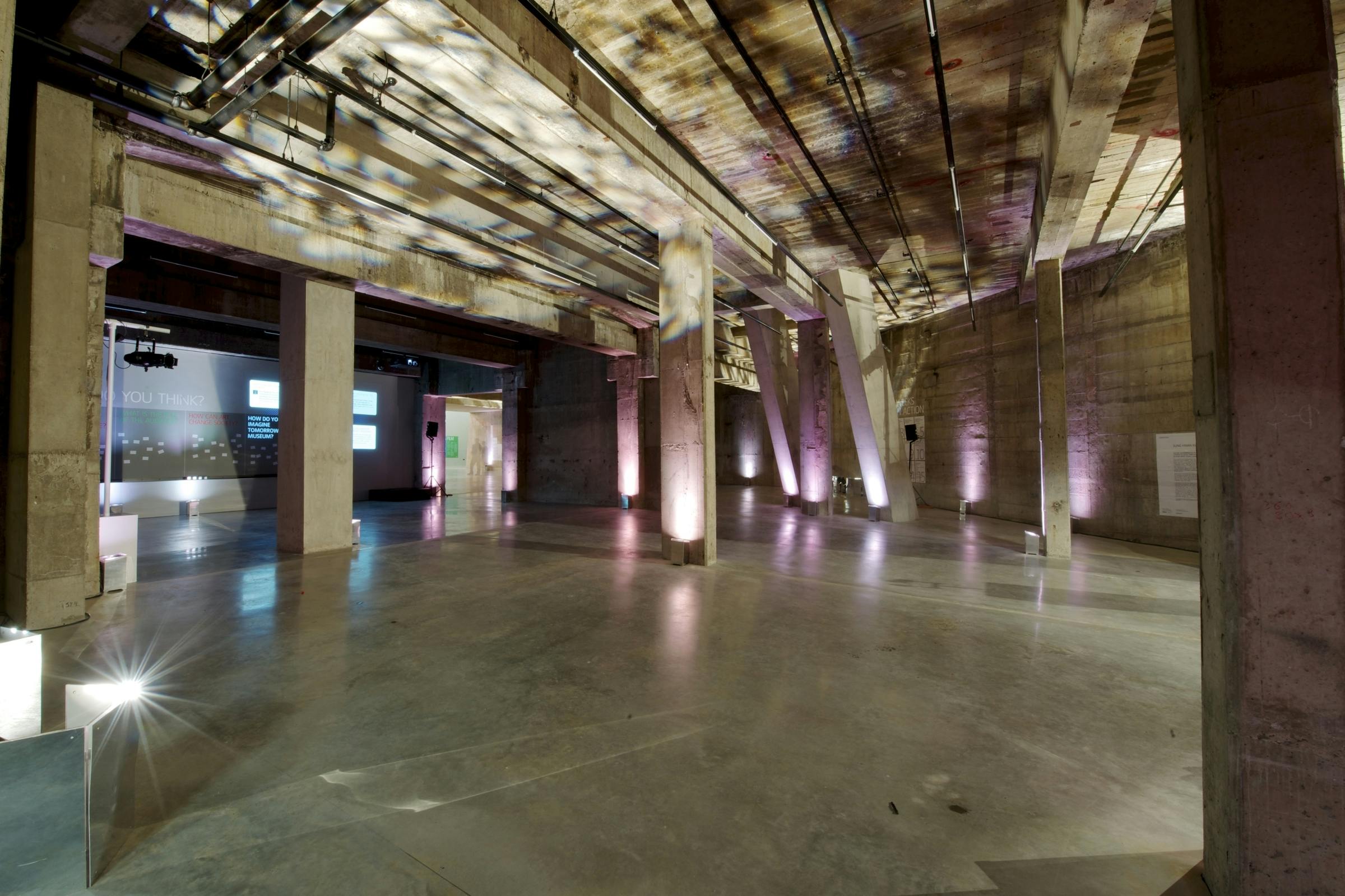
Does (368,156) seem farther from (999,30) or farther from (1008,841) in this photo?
(1008,841)

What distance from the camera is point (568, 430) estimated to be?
660 inches

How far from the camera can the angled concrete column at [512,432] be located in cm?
1739

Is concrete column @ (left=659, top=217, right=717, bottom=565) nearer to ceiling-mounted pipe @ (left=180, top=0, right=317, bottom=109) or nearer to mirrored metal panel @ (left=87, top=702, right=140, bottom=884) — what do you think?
ceiling-mounted pipe @ (left=180, top=0, right=317, bottom=109)

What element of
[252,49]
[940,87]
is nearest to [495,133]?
[252,49]

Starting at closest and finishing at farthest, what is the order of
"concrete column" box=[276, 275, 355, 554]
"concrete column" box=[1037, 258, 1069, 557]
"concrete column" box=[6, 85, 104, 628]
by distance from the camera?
"concrete column" box=[6, 85, 104, 628], "concrete column" box=[1037, 258, 1069, 557], "concrete column" box=[276, 275, 355, 554]

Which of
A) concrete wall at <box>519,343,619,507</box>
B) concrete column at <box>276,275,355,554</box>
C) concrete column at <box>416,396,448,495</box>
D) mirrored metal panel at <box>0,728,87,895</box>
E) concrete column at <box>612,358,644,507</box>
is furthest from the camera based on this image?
concrete column at <box>416,396,448,495</box>

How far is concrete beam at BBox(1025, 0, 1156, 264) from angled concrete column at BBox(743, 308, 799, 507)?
24.4 feet

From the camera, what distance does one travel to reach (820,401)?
13391mm

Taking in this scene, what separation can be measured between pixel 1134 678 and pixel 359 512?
15.4m

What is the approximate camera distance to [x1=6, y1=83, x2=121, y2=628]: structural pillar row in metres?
4.63

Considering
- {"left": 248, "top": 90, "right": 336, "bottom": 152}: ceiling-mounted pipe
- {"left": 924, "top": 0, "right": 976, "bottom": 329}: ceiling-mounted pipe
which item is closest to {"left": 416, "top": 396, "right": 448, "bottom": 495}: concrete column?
{"left": 248, "top": 90, "right": 336, "bottom": 152}: ceiling-mounted pipe

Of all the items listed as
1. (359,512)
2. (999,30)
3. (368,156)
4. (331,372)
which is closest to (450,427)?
(359,512)

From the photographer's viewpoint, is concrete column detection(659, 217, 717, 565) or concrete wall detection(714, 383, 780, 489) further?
concrete wall detection(714, 383, 780, 489)

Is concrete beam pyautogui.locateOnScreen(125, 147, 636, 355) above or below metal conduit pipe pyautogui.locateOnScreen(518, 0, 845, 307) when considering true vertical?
below
